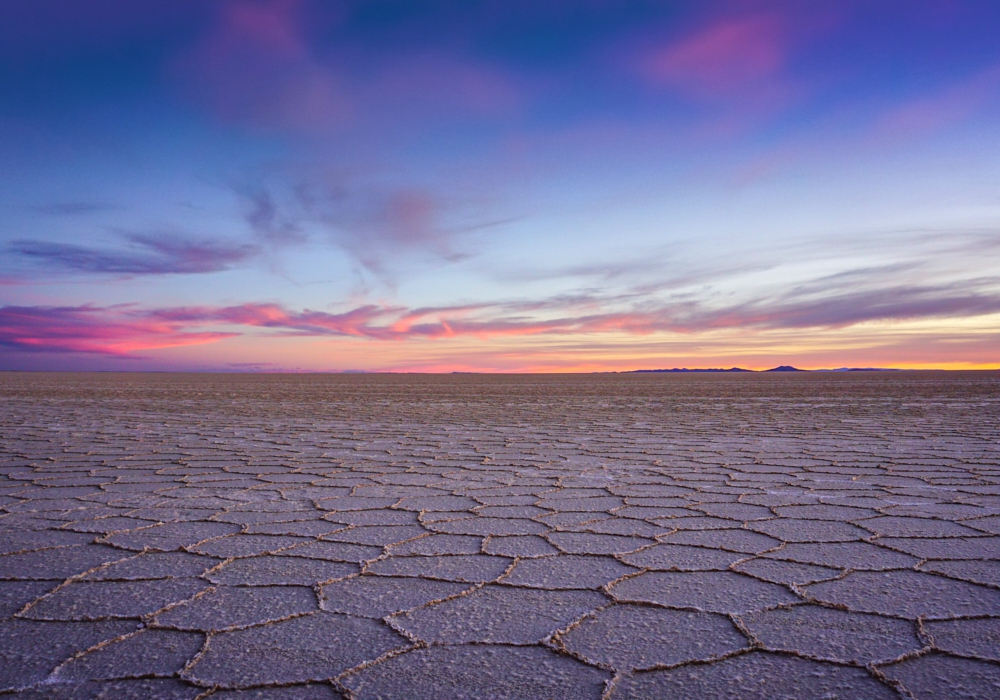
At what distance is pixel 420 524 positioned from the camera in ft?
8.35

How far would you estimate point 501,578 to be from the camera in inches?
75.1

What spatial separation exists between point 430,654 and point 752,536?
1386mm

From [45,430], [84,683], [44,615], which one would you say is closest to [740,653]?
[84,683]

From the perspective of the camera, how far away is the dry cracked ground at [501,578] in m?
1.32

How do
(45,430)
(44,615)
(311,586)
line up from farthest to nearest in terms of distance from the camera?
(45,430), (311,586), (44,615)

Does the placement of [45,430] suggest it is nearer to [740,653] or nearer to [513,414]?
Result: [513,414]

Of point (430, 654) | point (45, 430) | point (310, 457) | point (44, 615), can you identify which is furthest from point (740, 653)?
point (45, 430)

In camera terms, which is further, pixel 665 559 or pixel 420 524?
pixel 420 524

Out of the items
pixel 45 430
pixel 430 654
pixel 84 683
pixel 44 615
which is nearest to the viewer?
pixel 84 683

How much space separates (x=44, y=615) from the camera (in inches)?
63.4

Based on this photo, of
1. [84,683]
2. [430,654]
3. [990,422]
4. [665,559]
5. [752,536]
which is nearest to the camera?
[84,683]

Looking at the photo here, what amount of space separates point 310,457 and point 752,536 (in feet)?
9.76

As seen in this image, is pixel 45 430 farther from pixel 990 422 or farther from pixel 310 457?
pixel 990 422

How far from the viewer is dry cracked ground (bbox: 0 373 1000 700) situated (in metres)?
1.32
